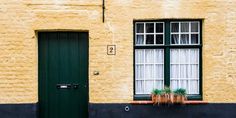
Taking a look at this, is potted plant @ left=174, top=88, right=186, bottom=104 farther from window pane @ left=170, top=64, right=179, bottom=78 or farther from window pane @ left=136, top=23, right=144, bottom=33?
window pane @ left=136, top=23, right=144, bottom=33

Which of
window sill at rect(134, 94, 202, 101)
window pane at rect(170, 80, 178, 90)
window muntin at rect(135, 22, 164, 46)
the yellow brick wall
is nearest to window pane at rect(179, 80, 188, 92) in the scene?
window pane at rect(170, 80, 178, 90)

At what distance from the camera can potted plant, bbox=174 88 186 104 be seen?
10305mm

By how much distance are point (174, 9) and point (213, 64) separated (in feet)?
5.40

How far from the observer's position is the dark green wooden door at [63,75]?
10578 mm

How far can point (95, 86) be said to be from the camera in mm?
10383

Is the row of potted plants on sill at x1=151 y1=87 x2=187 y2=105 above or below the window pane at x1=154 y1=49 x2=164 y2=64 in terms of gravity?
below

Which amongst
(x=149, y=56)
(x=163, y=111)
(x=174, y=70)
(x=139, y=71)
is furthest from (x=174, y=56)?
(x=163, y=111)

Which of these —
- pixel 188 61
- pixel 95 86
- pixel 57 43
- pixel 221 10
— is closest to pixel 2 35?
pixel 57 43

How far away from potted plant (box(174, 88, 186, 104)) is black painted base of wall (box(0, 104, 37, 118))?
342cm

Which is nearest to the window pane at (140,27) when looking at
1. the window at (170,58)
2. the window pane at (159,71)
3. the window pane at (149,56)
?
the window at (170,58)

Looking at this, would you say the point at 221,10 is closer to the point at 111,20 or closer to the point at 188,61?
the point at 188,61

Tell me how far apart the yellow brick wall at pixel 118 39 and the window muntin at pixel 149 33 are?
27cm

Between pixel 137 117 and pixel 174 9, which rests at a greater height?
Result: pixel 174 9

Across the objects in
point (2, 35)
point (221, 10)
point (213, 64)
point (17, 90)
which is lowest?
point (17, 90)
